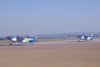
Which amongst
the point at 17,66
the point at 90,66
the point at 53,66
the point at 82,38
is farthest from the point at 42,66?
the point at 82,38

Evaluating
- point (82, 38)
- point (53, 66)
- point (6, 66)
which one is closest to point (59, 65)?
point (53, 66)

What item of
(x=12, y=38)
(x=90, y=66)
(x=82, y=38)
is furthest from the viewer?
(x=82, y=38)

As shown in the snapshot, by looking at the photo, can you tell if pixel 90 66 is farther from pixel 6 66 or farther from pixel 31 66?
pixel 6 66

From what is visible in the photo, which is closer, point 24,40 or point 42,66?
point 42,66

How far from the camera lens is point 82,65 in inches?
751

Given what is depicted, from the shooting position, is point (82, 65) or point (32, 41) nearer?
point (82, 65)

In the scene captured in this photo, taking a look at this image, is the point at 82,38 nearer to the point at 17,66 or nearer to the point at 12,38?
the point at 12,38

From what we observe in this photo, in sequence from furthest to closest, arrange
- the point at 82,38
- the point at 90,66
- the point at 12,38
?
1. the point at 82,38
2. the point at 12,38
3. the point at 90,66

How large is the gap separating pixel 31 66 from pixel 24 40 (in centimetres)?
3684

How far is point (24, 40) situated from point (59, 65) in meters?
36.9

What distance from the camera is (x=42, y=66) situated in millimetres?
18906

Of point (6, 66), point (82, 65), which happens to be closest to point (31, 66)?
point (6, 66)

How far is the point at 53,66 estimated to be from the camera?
1881 centimetres

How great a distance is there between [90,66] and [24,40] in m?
38.1
